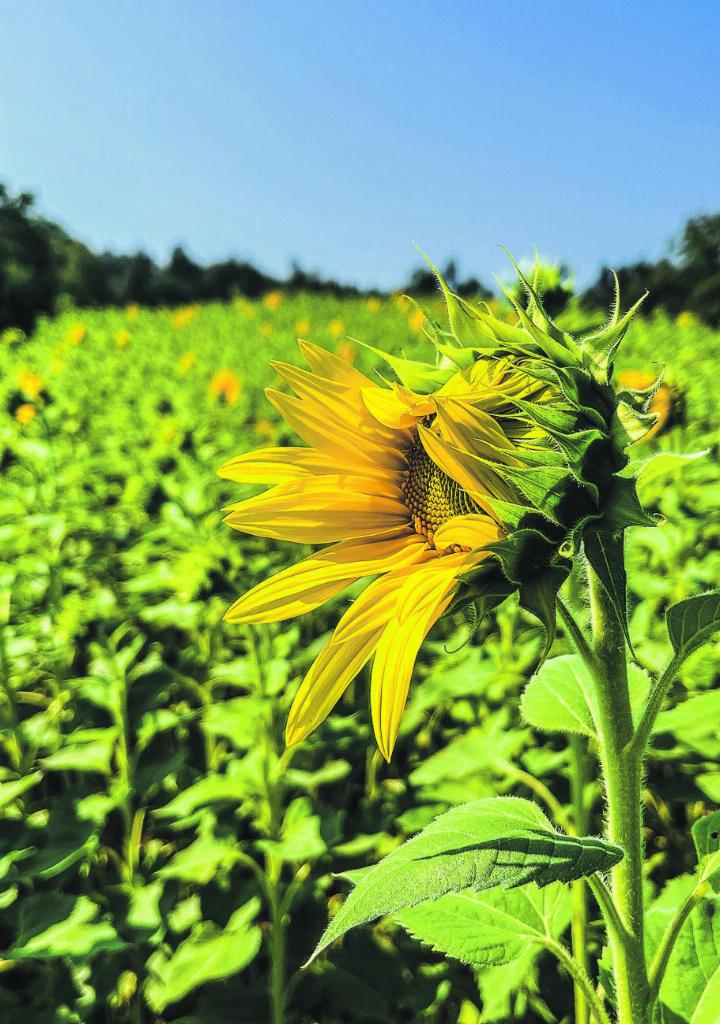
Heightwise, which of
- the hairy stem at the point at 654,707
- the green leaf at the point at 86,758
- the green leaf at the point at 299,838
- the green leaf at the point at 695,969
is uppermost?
the hairy stem at the point at 654,707

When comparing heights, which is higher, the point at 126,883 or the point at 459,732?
the point at 459,732

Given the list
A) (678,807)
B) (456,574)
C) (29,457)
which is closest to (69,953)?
(456,574)

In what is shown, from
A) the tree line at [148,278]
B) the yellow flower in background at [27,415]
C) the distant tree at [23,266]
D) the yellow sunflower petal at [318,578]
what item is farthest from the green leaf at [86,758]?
the distant tree at [23,266]

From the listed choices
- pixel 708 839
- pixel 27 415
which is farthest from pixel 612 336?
pixel 27 415

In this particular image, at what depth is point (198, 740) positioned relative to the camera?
2102 millimetres

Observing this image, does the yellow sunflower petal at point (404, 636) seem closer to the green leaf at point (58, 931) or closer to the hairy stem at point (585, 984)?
the hairy stem at point (585, 984)

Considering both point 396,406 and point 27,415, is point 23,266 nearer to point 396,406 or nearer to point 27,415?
point 27,415

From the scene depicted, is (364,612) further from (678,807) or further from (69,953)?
(678,807)

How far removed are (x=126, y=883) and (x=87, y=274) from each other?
25.0 m

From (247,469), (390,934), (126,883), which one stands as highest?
(247,469)

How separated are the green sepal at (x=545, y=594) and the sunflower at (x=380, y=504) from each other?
39mm

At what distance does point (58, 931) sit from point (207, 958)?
33 cm

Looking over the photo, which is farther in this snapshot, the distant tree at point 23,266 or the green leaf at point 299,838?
the distant tree at point 23,266

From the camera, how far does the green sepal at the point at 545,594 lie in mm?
524
